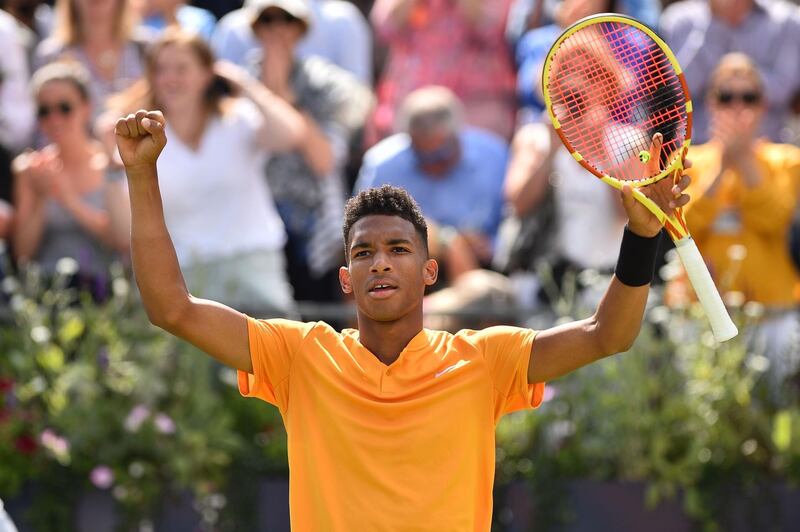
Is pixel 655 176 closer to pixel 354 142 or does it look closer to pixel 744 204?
pixel 744 204

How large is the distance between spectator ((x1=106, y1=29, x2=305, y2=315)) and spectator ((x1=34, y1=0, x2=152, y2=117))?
2.34ft

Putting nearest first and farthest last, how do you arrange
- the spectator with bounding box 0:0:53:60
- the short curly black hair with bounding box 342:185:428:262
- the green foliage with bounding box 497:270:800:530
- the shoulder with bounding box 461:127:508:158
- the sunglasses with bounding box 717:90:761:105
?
the short curly black hair with bounding box 342:185:428:262, the green foliage with bounding box 497:270:800:530, the sunglasses with bounding box 717:90:761:105, the shoulder with bounding box 461:127:508:158, the spectator with bounding box 0:0:53:60

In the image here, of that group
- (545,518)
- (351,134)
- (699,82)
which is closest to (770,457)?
(545,518)

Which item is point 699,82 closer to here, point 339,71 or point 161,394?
point 339,71

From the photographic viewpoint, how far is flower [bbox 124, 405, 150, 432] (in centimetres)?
721

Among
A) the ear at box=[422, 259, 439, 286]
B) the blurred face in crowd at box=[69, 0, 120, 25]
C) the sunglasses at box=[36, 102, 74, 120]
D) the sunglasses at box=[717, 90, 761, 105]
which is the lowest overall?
the sunglasses at box=[717, 90, 761, 105]

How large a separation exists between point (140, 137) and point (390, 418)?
1.03 meters

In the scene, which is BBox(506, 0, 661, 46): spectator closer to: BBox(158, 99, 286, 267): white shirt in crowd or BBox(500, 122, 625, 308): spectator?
BBox(500, 122, 625, 308): spectator

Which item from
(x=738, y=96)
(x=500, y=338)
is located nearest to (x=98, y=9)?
(x=738, y=96)

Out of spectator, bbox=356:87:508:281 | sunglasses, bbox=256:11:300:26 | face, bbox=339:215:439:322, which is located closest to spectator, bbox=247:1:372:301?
sunglasses, bbox=256:11:300:26

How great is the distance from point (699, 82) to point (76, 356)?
3.92 meters

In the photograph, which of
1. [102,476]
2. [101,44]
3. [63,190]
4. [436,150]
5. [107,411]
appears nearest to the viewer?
[102,476]

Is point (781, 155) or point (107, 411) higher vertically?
point (107, 411)

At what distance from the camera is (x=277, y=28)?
8.56 m
